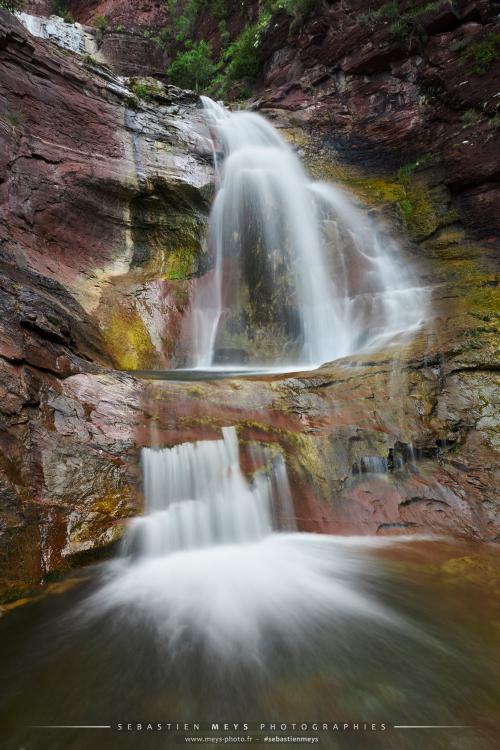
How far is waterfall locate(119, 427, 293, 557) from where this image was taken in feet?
14.4

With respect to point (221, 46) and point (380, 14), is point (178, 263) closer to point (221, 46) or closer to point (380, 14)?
point (380, 14)

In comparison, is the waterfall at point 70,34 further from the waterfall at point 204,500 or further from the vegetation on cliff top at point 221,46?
the waterfall at point 204,500

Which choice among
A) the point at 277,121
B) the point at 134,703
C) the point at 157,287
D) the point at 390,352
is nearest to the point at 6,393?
the point at 134,703

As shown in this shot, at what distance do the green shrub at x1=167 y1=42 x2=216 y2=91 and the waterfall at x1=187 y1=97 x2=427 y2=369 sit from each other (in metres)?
8.54

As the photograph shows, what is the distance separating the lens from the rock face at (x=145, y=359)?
426 cm

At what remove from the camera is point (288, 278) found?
408 inches

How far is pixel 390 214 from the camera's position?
1139 centimetres

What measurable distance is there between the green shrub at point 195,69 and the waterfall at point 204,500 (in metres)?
19.7

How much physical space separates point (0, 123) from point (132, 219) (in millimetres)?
3464

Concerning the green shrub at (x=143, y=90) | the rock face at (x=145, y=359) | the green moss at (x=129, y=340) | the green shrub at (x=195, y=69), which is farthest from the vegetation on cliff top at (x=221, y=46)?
the green moss at (x=129, y=340)

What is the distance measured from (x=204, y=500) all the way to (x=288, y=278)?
7.21 meters

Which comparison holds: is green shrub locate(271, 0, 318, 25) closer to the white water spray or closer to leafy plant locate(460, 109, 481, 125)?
leafy plant locate(460, 109, 481, 125)

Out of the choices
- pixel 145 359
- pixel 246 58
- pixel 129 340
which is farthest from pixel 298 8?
pixel 145 359

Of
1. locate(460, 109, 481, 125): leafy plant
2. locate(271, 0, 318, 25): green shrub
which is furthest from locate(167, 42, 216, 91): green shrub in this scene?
locate(460, 109, 481, 125): leafy plant
